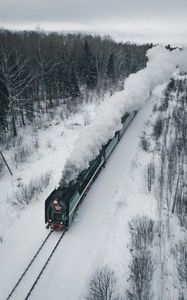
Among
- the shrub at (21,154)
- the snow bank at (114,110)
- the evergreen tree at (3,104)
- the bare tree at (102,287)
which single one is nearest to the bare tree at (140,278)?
the bare tree at (102,287)

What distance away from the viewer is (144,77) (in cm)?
3788

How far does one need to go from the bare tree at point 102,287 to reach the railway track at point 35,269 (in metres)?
2.95

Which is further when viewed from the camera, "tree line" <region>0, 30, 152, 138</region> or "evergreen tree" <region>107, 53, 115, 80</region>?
"evergreen tree" <region>107, 53, 115, 80</region>

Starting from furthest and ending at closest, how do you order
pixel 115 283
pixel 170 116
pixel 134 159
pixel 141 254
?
pixel 170 116, pixel 134 159, pixel 141 254, pixel 115 283

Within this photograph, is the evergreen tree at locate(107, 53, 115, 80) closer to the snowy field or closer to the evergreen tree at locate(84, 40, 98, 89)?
the evergreen tree at locate(84, 40, 98, 89)

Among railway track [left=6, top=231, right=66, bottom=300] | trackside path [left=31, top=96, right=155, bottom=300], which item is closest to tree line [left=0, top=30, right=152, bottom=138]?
trackside path [left=31, top=96, right=155, bottom=300]

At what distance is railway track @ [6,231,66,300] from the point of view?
14.3 metres

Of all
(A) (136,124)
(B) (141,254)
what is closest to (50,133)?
(A) (136,124)

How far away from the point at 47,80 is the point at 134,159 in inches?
934

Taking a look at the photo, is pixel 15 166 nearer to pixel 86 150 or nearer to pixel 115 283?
pixel 86 150

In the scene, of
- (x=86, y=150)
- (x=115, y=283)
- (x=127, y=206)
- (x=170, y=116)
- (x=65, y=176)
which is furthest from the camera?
(x=170, y=116)

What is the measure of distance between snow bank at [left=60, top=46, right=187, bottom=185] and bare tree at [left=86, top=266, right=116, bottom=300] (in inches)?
245

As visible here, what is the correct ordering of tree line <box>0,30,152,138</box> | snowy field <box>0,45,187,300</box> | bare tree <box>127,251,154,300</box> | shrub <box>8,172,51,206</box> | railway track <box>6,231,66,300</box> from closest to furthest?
bare tree <box>127,251,154,300</box>
railway track <box>6,231,66,300</box>
snowy field <box>0,45,187,300</box>
shrub <box>8,172,51,206</box>
tree line <box>0,30,152,138</box>

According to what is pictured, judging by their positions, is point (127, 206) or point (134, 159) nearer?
point (127, 206)
